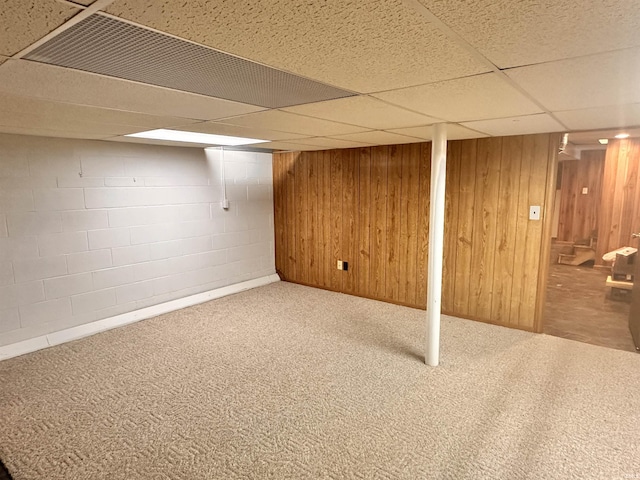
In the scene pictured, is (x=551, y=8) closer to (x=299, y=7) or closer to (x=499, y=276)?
(x=299, y=7)

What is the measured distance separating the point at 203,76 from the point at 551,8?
1.24 metres

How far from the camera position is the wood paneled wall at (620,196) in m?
6.04

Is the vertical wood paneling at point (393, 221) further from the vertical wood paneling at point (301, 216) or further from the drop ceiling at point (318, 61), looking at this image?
the drop ceiling at point (318, 61)

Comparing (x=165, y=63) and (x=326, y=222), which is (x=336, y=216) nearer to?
(x=326, y=222)

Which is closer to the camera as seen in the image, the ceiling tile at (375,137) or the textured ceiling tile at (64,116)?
the textured ceiling tile at (64,116)

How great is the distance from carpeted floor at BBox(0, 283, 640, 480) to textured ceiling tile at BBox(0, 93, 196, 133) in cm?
186

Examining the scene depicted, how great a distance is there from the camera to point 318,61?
4.64 feet

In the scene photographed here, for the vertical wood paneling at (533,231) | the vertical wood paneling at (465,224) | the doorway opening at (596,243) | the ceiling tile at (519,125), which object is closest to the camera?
the ceiling tile at (519,125)

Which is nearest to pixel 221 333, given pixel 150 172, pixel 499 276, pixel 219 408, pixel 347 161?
pixel 219 408

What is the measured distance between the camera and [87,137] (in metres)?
3.42

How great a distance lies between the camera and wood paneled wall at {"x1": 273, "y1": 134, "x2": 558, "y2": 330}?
3.68 meters

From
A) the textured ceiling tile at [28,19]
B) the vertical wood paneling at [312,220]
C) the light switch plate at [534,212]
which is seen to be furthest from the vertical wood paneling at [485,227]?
the textured ceiling tile at [28,19]

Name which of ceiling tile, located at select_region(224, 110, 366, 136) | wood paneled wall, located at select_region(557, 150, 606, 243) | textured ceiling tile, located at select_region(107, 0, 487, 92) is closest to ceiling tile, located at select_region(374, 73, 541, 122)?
textured ceiling tile, located at select_region(107, 0, 487, 92)

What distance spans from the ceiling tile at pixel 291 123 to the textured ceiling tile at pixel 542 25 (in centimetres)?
140
